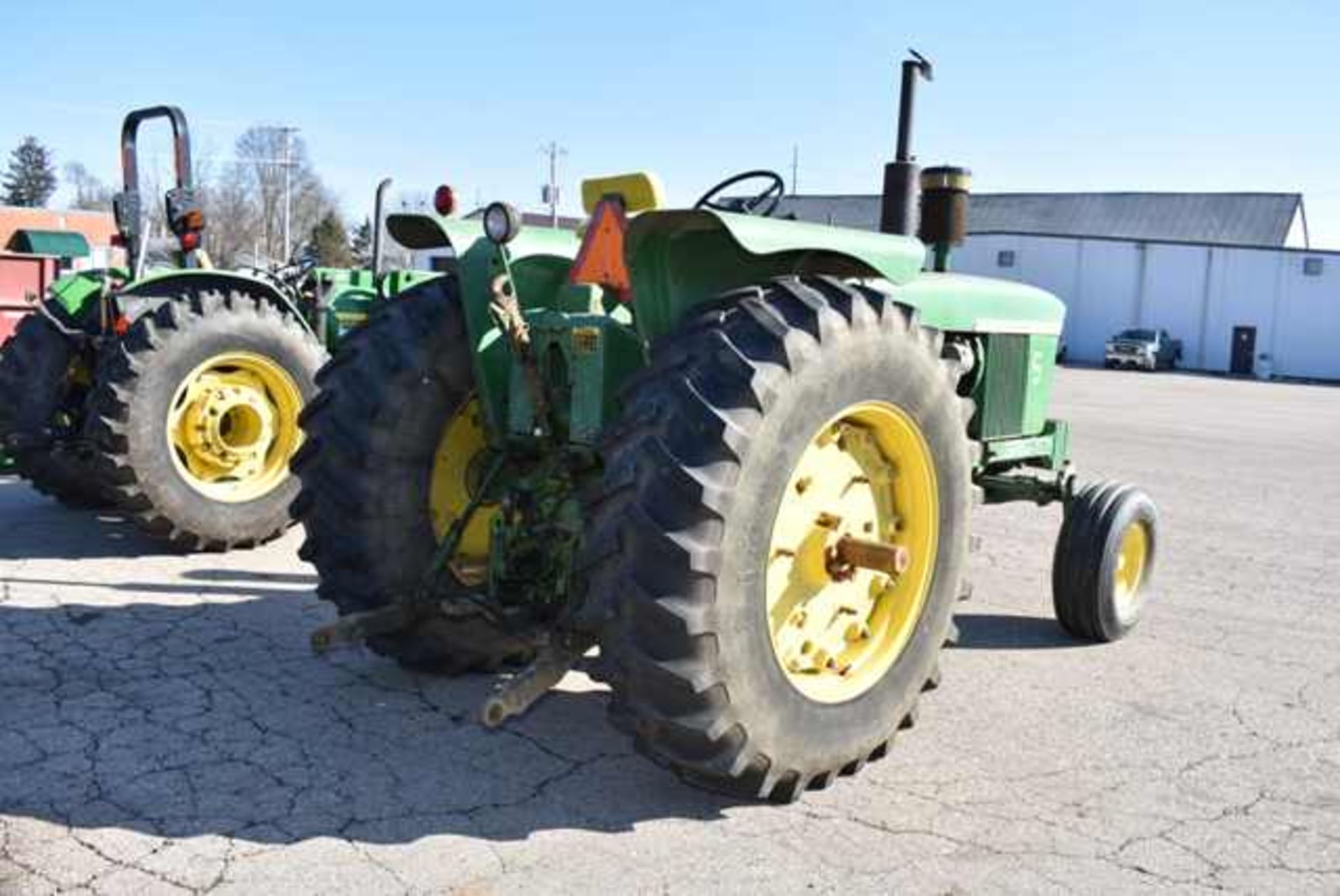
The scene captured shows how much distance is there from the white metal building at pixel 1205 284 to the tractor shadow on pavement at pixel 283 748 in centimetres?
4042

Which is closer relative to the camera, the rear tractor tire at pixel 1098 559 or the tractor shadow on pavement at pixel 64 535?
the rear tractor tire at pixel 1098 559

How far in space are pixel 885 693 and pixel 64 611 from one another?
370 cm

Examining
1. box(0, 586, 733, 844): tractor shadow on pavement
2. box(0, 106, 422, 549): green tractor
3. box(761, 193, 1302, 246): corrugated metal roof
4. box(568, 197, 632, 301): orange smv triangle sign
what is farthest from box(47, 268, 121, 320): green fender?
box(761, 193, 1302, 246): corrugated metal roof

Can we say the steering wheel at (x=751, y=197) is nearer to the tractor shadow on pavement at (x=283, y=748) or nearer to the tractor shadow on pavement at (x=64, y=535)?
the tractor shadow on pavement at (x=283, y=748)

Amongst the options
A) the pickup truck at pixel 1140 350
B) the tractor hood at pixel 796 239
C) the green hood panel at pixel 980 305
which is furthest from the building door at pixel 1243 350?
the tractor hood at pixel 796 239

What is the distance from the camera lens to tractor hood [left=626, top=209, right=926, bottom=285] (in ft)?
10.4

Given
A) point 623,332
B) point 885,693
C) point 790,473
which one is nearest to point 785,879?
point 885,693

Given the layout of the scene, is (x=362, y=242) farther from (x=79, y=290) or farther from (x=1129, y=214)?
(x=79, y=290)

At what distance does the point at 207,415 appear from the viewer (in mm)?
6738

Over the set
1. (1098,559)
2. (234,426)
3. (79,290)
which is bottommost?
(1098,559)

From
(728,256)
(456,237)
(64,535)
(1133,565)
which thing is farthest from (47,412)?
(1133,565)

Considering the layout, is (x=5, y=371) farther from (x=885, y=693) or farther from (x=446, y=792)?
(x=885, y=693)

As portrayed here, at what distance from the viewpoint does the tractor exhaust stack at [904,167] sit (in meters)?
5.41

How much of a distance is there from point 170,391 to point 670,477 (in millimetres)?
4458
